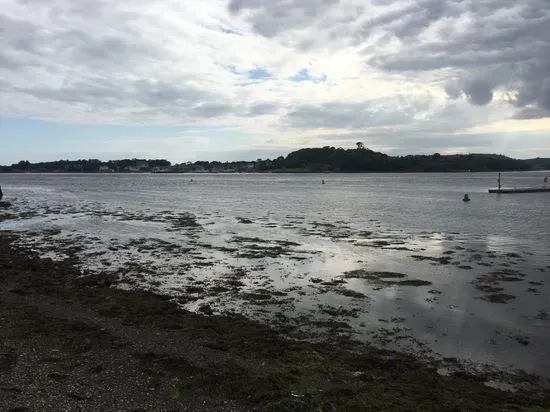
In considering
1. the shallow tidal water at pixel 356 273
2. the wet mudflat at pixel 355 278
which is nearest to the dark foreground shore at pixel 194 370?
the wet mudflat at pixel 355 278

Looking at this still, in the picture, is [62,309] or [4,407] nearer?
[4,407]

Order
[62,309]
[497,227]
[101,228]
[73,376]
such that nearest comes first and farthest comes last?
[73,376]
[62,309]
[101,228]
[497,227]

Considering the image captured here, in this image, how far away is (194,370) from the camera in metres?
7.69

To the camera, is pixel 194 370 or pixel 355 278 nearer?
pixel 194 370

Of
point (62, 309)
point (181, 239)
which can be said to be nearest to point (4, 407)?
point (62, 309)

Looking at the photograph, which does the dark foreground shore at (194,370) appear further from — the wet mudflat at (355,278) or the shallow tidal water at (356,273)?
the shallow tidal water at (356,273)

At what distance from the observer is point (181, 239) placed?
2489 cm

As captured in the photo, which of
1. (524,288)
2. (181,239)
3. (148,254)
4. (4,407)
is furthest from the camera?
(181,239)

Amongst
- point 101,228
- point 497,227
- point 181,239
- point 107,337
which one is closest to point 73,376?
point 107,337

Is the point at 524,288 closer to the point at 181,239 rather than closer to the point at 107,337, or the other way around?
the point at 107,337

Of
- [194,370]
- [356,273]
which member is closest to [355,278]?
[356,273]

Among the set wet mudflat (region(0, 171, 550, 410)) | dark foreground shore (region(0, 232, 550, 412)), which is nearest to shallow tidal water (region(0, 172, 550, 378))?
wet mudflat (region(0, 171, 550, 410))

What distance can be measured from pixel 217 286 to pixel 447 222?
2493cm

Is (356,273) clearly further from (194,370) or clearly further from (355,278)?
(194,370)
